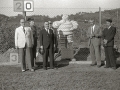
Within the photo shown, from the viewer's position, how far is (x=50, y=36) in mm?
10578

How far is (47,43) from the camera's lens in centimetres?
1054

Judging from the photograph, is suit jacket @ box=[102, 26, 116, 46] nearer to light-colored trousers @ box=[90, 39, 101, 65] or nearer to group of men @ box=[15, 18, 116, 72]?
group of men @ box=[15, 18, 116, 72]

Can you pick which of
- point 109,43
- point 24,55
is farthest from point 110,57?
point 24,55

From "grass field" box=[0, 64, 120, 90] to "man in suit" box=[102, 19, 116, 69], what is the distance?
0.35m

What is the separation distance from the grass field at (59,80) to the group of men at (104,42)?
0.47 m

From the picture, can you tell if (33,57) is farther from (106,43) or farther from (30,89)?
(30,89)

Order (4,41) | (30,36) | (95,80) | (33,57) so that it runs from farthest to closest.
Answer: (4,41), (33,57), (30,36), (95,80)

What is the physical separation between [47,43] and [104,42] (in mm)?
2123

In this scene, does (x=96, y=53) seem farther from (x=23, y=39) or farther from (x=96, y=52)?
(x=23, y=39)

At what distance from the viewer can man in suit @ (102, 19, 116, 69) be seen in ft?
34.3

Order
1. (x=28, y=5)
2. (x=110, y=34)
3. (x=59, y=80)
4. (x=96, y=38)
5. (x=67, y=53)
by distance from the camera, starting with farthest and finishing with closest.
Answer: (x=67, y=53) → (x=28, y=5) → (x=96, y=38) → (x=110, y=34) → (x=59, y=80)

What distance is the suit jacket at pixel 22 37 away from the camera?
991 cm

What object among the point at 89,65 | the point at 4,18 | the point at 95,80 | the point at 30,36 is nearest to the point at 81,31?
the point at 4,18

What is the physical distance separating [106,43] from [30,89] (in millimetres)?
4315
